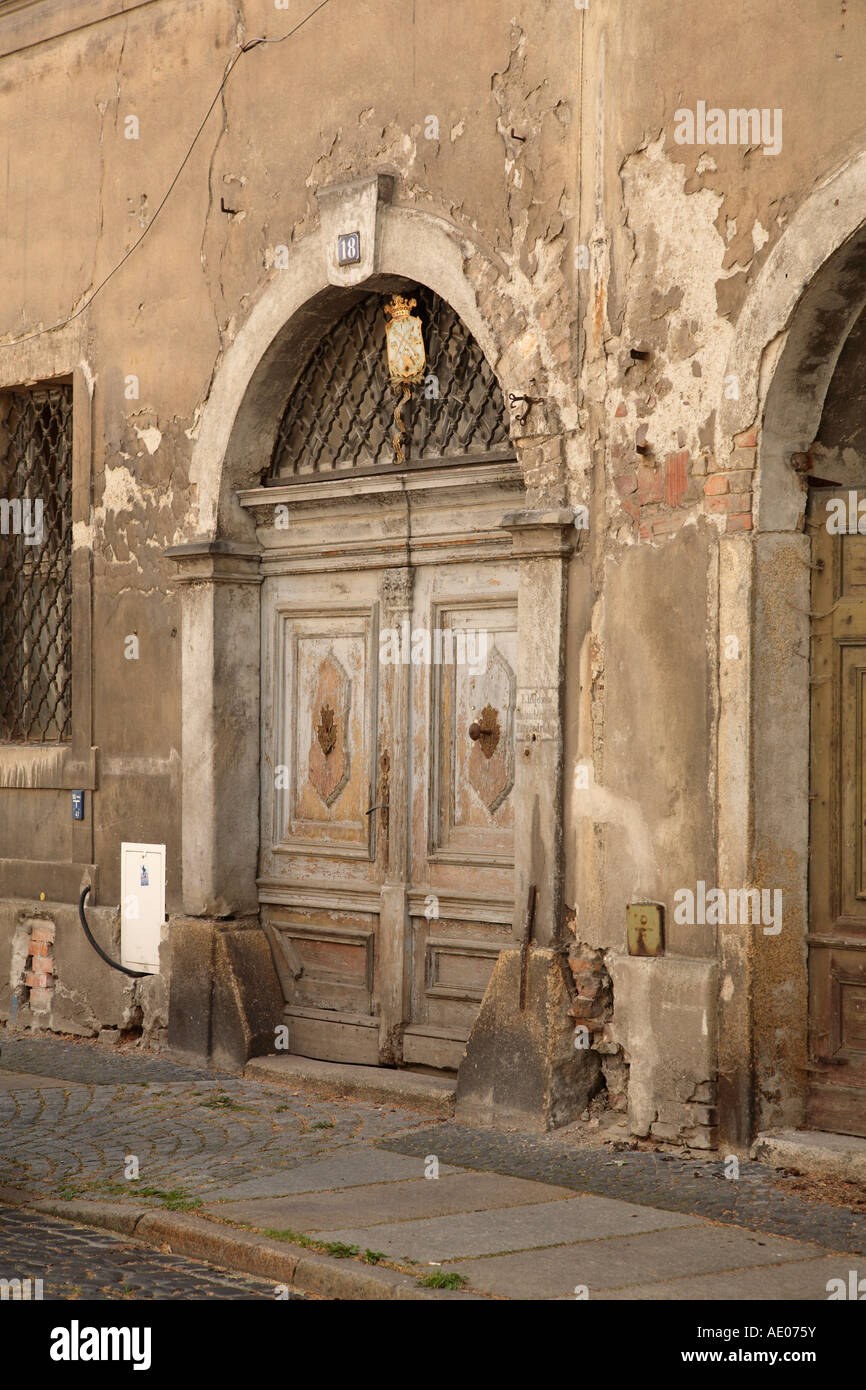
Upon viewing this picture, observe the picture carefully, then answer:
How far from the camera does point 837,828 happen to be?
6391mm

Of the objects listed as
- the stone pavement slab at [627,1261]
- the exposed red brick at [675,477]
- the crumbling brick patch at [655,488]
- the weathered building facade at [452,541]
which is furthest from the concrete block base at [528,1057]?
the exposed red brick at [675,477]

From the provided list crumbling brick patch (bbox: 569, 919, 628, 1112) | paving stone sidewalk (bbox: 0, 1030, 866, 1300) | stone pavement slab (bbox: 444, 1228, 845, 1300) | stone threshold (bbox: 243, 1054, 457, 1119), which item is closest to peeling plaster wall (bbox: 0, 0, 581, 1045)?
stone threshold (bbox: 243, 1054, 457, 1119)

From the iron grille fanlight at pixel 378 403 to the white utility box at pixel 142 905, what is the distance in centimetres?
214

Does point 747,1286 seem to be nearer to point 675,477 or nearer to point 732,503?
point 732,503

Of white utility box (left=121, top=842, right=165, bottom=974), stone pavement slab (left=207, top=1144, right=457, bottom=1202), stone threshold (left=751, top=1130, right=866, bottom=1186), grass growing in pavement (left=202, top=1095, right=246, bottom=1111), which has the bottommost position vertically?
grass growing in pavement (left=202, top=1095, right=246, bottom=1111)

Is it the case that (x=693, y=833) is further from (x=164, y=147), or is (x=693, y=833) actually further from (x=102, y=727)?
(x=164, y=147)

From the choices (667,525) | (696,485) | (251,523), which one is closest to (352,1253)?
(667,525)

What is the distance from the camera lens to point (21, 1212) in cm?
594

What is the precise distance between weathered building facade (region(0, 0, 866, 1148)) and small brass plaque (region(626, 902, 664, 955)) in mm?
33

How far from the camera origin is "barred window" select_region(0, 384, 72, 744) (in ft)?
32.2

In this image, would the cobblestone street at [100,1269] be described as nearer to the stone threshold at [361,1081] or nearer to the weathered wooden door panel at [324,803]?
the stone threshold at [361,1081]

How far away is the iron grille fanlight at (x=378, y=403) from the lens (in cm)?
770

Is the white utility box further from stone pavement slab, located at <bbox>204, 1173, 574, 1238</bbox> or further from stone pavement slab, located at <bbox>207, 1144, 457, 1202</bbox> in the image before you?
stone pavement slab, located at <bbox>204, 1173, 574, 1238</bbox>

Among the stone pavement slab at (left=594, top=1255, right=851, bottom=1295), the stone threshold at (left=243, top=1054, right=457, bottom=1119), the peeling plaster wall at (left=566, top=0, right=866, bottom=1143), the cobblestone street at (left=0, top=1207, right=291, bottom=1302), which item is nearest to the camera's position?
the stone pavement slab at (left=594, top=1255, right=851, bottom=1295)
